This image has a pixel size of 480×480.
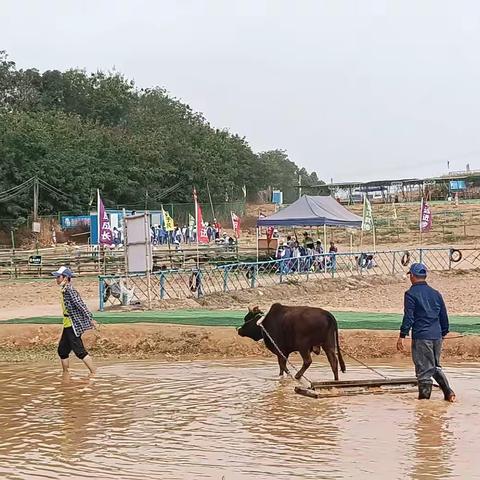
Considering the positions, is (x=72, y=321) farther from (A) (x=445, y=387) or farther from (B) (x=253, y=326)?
(A) (x=445, y=387)

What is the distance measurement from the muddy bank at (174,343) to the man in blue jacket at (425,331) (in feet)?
12.7

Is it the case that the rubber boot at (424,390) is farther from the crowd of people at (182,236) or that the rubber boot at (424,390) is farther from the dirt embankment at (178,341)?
the crowd of people at (182,236)

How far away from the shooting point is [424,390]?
10.3m

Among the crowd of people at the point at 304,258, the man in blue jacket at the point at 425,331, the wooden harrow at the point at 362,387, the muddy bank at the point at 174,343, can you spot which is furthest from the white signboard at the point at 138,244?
the man in blue jacket at the point at 425,331

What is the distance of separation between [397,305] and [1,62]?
53.7 metres

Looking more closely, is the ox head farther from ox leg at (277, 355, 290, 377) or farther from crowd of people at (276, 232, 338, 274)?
crowd of people at (276, 232, 338, 274)

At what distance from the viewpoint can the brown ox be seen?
11.6 metres

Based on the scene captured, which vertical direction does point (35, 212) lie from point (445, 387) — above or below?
above

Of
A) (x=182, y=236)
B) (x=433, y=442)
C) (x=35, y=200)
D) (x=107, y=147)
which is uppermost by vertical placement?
(x=107, y=147)

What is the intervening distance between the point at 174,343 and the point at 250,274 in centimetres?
1233

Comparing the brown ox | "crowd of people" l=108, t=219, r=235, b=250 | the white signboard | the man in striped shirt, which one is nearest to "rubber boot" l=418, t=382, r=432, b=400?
the brown ox

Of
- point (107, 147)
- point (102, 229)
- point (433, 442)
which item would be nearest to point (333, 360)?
point (433, 442)

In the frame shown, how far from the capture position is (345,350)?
14.6 m

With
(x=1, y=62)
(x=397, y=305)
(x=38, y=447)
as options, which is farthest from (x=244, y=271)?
(x=1, y=62)
